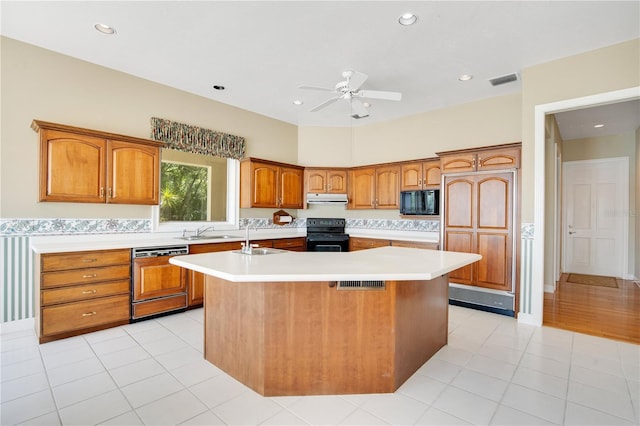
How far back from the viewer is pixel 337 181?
19.0ft

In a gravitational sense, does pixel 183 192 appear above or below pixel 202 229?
above

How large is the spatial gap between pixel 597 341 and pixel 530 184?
169 cm

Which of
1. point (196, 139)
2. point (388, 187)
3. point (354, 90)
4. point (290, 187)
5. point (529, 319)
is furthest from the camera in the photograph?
point (290, 187)

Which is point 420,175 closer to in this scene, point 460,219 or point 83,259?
point 460,219

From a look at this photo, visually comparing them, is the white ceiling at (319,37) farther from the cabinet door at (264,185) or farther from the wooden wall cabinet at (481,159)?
the cabinet door at (264,185)

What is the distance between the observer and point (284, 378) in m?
2.13

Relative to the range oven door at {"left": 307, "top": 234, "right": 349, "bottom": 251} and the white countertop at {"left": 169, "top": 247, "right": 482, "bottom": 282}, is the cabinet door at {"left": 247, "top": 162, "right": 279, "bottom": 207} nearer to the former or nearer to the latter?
the range oven door at {"left": 307, "top": 234, "right": 349, "bottom": 251}

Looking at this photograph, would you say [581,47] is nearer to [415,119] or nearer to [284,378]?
[415,119]

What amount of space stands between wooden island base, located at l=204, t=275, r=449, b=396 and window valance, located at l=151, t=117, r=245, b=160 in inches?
113

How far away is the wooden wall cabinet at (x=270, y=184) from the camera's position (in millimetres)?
5008

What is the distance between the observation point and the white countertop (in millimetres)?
1841

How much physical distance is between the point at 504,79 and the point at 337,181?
2.93 metres

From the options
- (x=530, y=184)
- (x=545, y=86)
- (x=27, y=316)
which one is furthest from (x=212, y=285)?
(x=545, y=86)

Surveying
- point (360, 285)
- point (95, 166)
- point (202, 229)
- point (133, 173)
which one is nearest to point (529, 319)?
point (360, 285)
